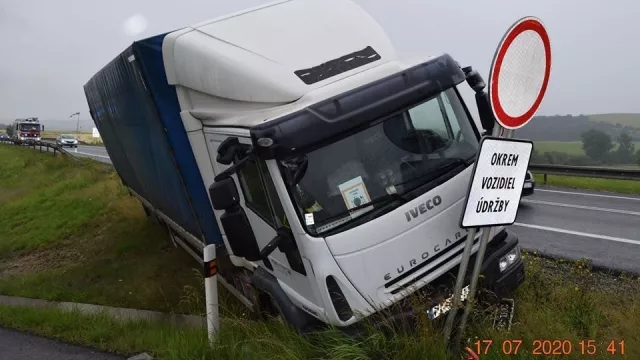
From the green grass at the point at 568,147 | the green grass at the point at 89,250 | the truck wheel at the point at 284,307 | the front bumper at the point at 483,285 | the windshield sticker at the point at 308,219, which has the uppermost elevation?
the green grass at the point at 568,147

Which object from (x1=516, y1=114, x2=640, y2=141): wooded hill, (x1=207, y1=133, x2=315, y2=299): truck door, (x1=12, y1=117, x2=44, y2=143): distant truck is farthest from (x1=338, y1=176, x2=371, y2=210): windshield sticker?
(x1=12, y1=117, x2=44, y2=143): distant truck

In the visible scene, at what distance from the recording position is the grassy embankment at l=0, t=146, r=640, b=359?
376cm

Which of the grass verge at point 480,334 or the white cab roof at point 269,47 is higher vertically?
the white cab roof at point 269,47

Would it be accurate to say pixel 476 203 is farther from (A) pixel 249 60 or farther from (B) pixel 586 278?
(B) pixel 586 278

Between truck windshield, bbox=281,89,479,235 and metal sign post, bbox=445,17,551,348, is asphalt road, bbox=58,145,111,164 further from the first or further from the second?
metal sign post, bbox=445,17,551,348

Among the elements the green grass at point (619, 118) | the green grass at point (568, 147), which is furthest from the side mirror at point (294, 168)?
the green grass at point (619, 118)

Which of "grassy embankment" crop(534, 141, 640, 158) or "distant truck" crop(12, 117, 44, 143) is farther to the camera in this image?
"distant truck" crop(12, 117, 44, 143)

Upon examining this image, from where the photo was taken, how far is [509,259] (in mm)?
4371

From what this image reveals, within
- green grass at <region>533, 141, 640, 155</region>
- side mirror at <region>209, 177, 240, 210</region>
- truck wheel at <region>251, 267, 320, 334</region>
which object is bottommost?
truck wheel at <region>251, 267, 320, 334</region>

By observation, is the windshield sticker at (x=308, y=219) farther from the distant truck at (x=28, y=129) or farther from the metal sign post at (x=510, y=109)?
the distant truck at (x=28, y=129)

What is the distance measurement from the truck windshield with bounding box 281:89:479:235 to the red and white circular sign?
93 cm

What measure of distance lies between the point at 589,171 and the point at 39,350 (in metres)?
15.1

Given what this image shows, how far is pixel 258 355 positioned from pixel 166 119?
268 centimetres

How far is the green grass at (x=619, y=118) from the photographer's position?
498 inches
